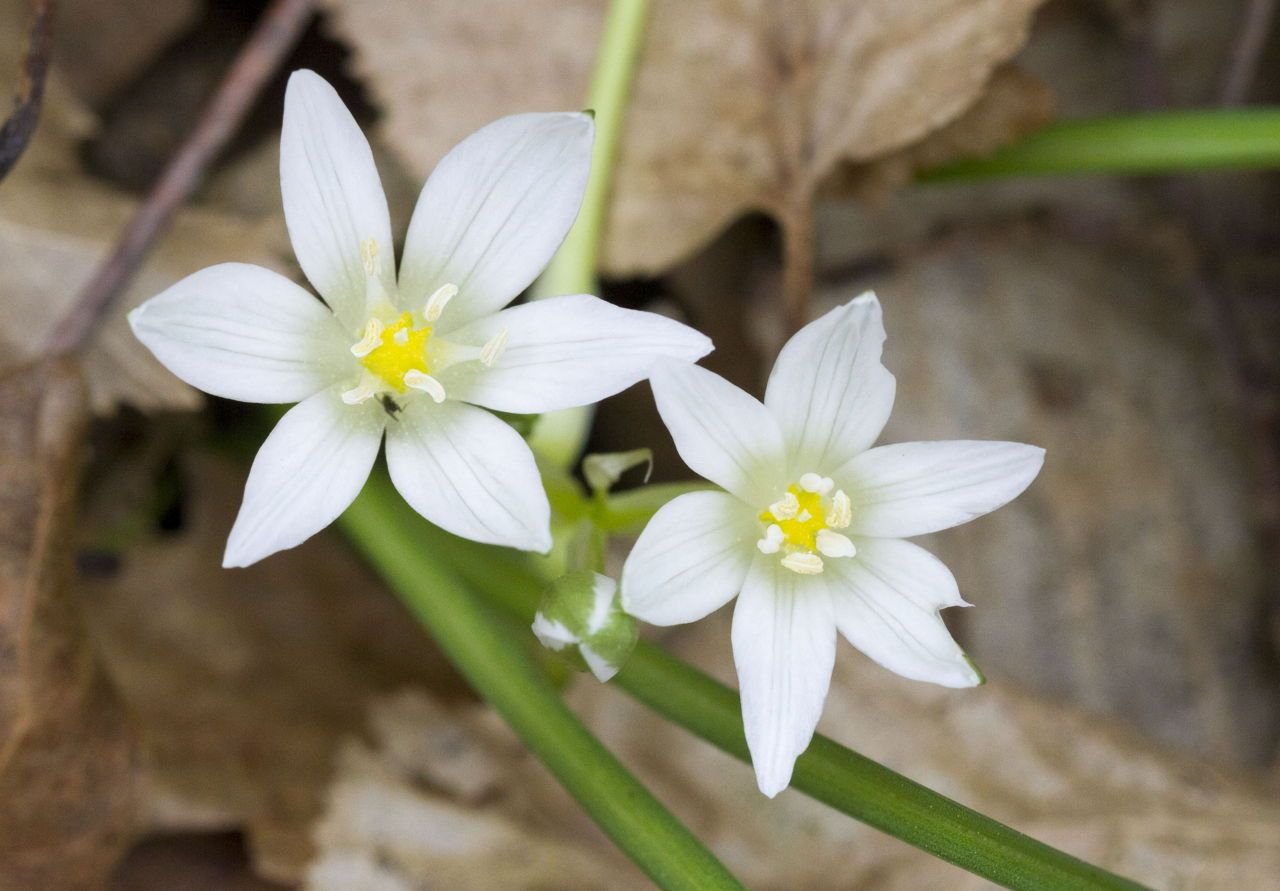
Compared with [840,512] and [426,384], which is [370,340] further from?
[840,512]

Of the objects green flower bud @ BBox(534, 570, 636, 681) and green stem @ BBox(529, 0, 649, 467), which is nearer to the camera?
green flower bud @ BBox(534, 570, 636, 681)

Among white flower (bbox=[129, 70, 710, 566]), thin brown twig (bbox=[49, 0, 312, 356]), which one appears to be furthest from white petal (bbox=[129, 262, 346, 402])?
thin brown twig (bbox=[49, 0, 312, 356])

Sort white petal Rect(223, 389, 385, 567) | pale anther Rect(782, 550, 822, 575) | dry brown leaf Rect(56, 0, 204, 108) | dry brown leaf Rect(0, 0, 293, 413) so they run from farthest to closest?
dry brown leaf Rect(56, 0, 204, 108) < dry brown leaf Rect(0, 0, 293, 413) < pale anther Rect(782, 550, 822, 575) < white petal Rect(223, 389, 385, 567)

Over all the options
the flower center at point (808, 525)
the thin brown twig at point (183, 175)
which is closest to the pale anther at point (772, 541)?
the flower center at point (808, 525)

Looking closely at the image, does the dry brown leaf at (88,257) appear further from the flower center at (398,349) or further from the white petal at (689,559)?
the white petal at (689,559)

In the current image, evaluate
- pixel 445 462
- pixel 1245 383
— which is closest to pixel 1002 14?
pixel 1245 383

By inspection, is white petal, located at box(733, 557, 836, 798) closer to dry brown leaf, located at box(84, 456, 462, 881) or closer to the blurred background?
the blurred background
